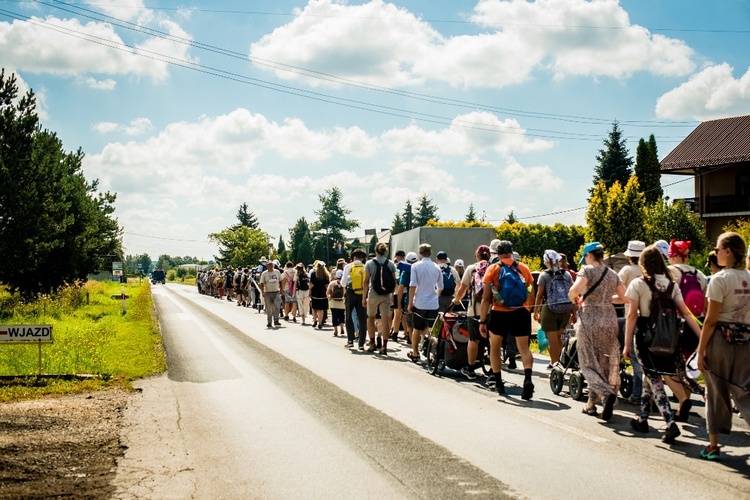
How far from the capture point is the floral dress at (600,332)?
772cm

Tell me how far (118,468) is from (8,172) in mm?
20323

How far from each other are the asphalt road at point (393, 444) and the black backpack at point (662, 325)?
2.97 feet

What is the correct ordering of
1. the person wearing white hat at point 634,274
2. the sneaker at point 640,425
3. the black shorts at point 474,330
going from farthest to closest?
1. the black shorts at point 474,330
2. the person wearing white hat at point 634,274
3. the sneaker at point 640,425

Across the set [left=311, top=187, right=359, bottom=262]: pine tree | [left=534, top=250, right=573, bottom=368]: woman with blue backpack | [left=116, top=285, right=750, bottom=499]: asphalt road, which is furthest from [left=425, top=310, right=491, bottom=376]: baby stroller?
[left=311, top=187, right=359, bottom=262]: pine tree

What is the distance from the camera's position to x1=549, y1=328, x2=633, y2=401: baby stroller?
873cm

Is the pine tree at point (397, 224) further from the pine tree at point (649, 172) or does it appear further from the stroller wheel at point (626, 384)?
the stroller wheel at point (626, 384)

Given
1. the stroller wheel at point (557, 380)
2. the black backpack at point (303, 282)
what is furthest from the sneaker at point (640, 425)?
the black backpack at point (303, 282)

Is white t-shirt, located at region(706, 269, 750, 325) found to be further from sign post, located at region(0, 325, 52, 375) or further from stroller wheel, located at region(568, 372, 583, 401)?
sign post, located at region(0, 325, 52, 375)

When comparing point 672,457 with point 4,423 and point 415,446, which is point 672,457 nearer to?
point 415,446

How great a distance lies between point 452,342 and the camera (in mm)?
10664

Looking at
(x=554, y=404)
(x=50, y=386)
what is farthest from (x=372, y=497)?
(x=50, y=386)

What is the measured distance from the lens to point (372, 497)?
16.7 feet

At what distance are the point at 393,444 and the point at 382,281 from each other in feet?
24.4

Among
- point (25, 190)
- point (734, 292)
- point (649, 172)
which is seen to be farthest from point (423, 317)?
point (649, 172)
